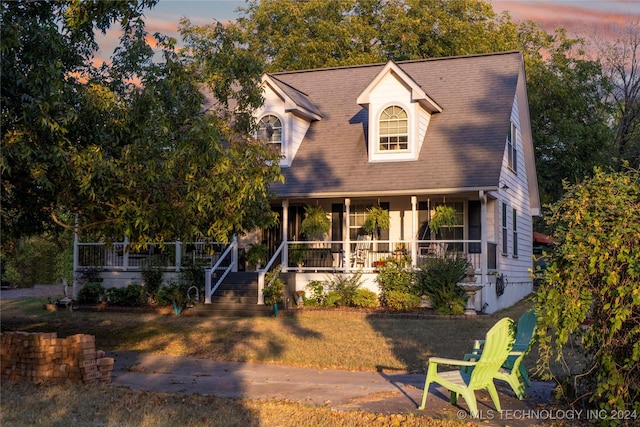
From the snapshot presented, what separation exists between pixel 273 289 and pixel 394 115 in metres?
6.30

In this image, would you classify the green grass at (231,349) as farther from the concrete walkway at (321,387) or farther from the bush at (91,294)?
the bush at (91,294)

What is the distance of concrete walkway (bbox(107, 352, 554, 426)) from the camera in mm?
8219

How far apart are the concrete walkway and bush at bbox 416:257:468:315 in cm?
760

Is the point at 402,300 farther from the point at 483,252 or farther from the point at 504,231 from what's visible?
Result: the point at 504,231

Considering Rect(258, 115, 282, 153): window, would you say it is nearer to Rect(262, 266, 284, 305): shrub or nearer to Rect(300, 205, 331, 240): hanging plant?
Rect(300, 205, 331, 240): hanging plant

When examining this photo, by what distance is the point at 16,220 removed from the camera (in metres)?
14.5

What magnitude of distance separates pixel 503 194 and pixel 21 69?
50.0 ft

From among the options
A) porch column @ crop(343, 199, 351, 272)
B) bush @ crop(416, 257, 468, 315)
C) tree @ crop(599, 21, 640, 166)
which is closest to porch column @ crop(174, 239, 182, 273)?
porch column @ crop(343, 199, 351, 272)

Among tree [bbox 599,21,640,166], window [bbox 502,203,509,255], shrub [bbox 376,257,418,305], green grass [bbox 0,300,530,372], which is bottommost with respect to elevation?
green grass [bbox 0,300,530,372]

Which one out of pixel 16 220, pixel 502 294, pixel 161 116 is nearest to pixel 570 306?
pixel 161 116

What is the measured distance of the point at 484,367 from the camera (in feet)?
25.8

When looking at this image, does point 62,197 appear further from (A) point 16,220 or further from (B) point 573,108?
(B) point 573,108

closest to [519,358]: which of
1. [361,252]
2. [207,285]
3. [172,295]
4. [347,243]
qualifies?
[347,243]

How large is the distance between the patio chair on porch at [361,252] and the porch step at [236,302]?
Result: 2905 mm
